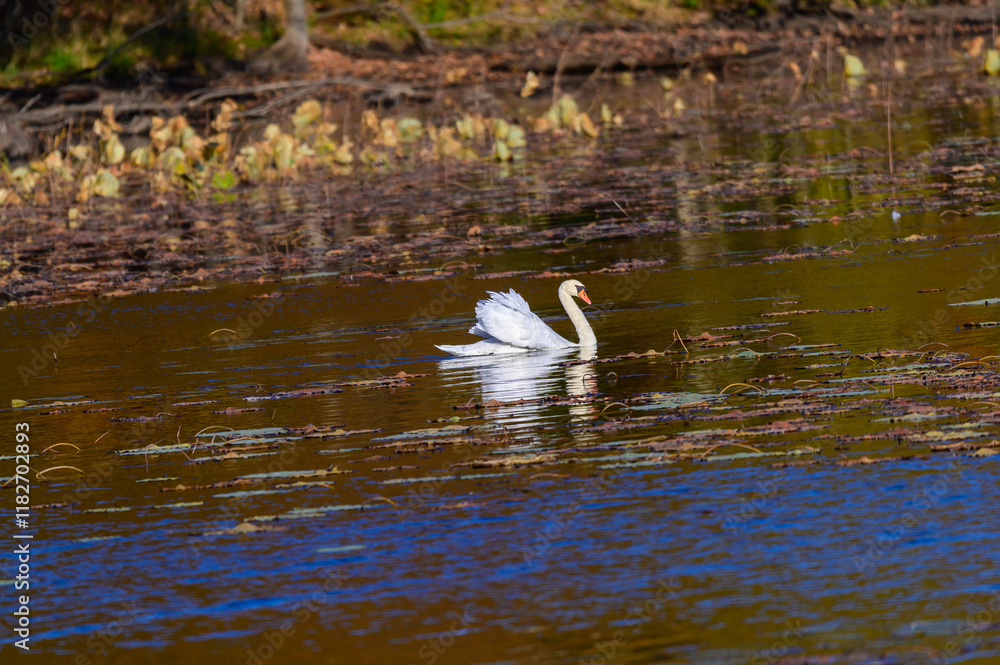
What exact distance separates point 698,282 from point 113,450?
6.13 meters

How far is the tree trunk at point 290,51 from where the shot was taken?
40.3 metres

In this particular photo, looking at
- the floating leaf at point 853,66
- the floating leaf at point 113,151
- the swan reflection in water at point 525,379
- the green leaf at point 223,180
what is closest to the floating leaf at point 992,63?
the floating leaf at point 853,66

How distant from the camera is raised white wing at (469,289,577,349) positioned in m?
11.6

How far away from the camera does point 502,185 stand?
2255 centimetres

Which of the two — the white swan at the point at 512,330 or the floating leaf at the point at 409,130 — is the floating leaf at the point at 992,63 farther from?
the white swan at the point at 512,330

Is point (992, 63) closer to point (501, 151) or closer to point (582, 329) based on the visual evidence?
point (501, 151)

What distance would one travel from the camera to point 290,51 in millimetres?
40688

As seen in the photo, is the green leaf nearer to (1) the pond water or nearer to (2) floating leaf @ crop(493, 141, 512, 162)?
(2) floating leaf @ crop(493, 141, 512, 162)

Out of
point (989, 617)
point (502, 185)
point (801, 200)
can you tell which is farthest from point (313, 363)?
point (502, 185)

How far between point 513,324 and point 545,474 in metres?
3.68

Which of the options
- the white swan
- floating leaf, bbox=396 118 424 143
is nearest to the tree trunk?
floating leaf, bbox=396 118 424 143

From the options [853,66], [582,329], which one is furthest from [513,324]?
[853,66]

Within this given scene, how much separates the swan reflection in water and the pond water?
4cm

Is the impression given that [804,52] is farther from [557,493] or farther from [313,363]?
[557,493]
